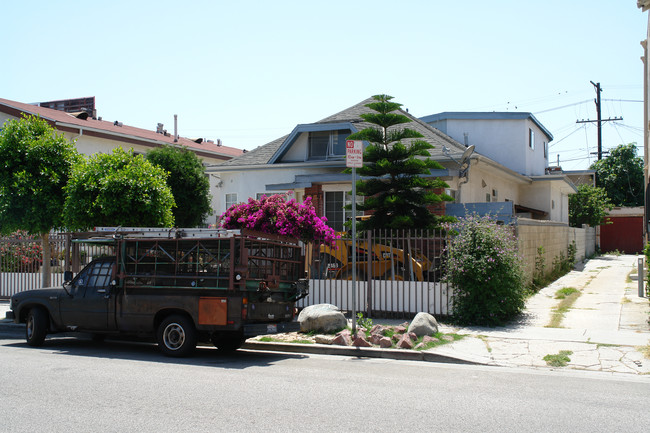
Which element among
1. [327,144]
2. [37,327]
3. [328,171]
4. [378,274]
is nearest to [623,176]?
[327,144]

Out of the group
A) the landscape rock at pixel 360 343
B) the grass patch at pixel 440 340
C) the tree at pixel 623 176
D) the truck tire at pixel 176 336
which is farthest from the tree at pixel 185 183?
the tree at pixel 623 176

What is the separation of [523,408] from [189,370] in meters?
4.69

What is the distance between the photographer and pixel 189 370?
28.2ft

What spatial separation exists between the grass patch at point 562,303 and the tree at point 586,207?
69.2 ft

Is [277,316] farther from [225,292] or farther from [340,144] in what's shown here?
[340,144]

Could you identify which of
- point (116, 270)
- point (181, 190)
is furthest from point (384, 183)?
point (181, 190)

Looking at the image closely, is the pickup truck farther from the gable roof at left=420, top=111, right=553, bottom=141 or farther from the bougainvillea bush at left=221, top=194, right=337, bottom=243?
the gable roof at left=420, top=111, right=553, bottom=141

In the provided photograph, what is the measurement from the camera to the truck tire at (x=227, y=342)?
10.5m

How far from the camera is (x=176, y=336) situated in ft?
32.1

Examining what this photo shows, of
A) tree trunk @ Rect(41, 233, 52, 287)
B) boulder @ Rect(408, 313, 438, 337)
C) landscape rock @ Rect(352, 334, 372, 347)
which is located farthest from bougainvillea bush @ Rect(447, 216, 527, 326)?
tree trunk @ Rect(41, 233, 52, 287)

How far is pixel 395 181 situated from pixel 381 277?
2713mm

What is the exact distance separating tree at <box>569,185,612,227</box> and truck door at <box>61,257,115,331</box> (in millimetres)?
32574

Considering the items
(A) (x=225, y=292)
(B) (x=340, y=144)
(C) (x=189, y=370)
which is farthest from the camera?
(B) (x=340, y=144)

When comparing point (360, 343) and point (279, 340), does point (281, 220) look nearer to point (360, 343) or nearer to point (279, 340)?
point (279, 340)
